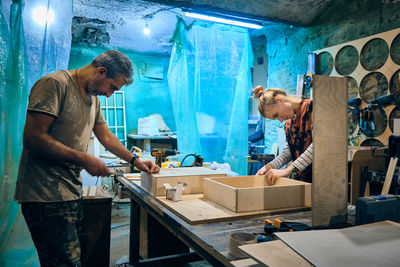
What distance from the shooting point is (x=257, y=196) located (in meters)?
1.23

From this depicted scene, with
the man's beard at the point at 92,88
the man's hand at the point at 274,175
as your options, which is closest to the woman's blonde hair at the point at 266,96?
the man's hand at the point at 274,175

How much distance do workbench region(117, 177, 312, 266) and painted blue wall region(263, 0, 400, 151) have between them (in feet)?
9.66

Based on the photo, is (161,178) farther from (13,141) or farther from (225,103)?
(225,103)

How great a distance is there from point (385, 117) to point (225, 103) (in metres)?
1.85

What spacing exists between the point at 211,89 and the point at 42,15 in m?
2.06

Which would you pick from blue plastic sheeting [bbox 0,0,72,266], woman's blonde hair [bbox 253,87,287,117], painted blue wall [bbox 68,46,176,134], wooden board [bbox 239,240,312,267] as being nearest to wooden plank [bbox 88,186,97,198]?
blue plastic sheeting [bbox 0,0,72,266]

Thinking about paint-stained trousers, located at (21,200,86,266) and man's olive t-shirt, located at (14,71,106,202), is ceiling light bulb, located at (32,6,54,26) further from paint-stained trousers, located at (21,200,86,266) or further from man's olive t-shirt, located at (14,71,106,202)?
paint-stained trousers, located at (21,200,86,266)

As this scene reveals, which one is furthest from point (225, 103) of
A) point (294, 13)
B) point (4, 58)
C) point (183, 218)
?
point (183, 218)

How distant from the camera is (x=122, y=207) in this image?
13.7ft

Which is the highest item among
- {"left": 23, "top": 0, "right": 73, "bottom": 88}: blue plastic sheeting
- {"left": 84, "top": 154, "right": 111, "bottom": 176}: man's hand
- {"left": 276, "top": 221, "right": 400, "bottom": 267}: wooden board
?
{"left": 23, "top": 0, "right": 73, "bottom": 88}: blue plastic sheeting

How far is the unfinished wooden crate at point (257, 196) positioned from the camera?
1.20 m

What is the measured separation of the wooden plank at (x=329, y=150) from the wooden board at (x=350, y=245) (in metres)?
0.20

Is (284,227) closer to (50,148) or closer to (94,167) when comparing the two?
(94,167)

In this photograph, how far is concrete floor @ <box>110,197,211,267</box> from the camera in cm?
251
